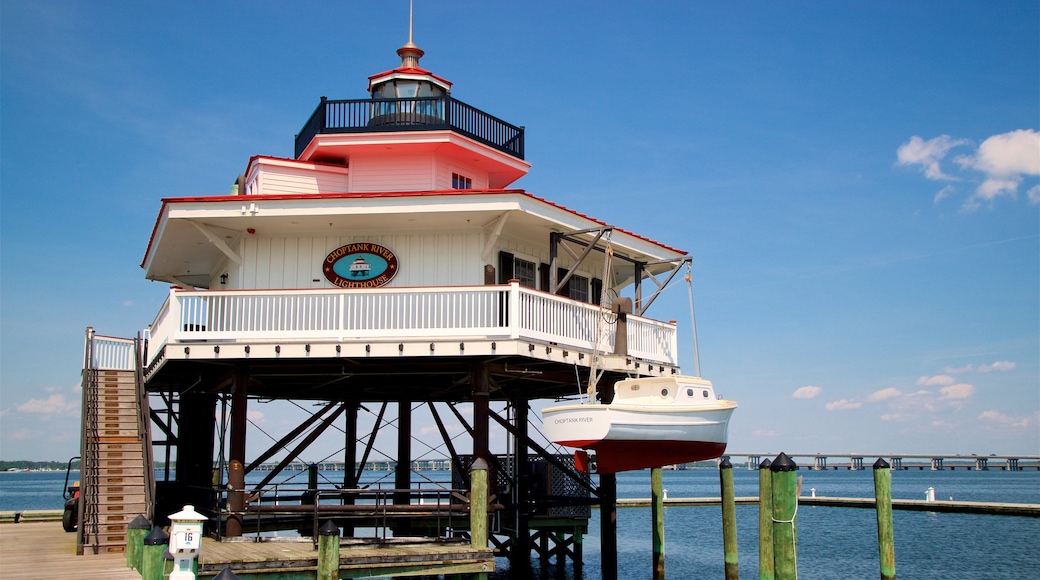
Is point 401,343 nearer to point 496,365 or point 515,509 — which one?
point 496,365

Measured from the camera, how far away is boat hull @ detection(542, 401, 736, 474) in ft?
63.6

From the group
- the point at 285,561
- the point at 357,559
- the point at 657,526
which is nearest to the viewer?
the point at 285,561

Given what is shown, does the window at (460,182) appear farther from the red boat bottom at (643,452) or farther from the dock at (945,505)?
the dock at (945,505)

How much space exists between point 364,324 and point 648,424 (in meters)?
6.25

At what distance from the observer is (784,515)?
18.4 metres

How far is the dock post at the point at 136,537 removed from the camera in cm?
1539

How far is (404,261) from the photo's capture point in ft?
75.6

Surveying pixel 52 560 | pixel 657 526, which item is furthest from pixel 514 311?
pixel 52 560

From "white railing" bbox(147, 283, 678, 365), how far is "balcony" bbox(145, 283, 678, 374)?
0.02 m

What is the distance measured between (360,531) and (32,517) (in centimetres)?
1264

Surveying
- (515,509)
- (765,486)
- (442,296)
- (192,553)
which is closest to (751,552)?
(515,509)

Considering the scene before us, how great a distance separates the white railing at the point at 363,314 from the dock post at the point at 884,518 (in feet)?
25.8

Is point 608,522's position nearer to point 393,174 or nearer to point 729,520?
point 729,520

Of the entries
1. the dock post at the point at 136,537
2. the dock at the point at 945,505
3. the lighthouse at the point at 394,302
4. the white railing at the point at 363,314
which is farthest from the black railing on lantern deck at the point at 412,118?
the dock at the point at 945,505
